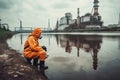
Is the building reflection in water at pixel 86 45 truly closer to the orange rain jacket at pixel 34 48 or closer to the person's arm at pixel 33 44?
the orange rain jacket at pixel 34 48

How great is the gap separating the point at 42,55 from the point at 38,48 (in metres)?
0.30

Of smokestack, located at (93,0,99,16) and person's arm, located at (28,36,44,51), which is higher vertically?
smokestack, located at (93,0,99,16)

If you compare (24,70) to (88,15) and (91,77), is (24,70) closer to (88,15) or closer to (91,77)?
(91,77)

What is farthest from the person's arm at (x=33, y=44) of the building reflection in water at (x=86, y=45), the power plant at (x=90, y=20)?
the power plant at (x=90, y=20)

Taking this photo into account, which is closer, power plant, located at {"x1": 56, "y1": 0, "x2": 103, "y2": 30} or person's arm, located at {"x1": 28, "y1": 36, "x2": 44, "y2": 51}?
person's arm, located at {"x1": 28, "y1": 36, "x2": 44, "y2": 51}

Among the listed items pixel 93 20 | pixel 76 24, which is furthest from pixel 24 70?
pixel 76 24

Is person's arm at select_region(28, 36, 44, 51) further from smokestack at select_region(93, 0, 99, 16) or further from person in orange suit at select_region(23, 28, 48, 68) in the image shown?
smokestack at select_region(93, 0, 99, 16)

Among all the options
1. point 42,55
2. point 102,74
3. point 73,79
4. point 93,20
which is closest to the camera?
point 73,79

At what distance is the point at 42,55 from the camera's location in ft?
20.6

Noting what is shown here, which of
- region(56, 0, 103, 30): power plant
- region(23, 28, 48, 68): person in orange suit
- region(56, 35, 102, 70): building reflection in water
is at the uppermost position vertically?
region(56, 0, 103, 30): power plant

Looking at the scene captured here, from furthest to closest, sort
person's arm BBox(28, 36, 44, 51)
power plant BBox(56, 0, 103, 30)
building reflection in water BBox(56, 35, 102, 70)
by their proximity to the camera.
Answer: power plant BBox(56, 0, 103, 30) < building reflection in water BBox(56, 35, 102, 70) < person's arm BBox(28, 36, 44, 51)

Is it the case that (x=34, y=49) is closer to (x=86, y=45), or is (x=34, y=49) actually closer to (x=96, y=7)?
(x=86, y=45)

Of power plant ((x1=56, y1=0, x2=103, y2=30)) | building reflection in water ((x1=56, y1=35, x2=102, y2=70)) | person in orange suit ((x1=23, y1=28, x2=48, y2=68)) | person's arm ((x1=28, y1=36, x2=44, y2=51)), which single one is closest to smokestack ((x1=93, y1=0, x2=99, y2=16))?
power plant ((x1=56, y1=0, x2=103, y2=30))

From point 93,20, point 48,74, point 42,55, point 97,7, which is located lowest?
point 48,74
